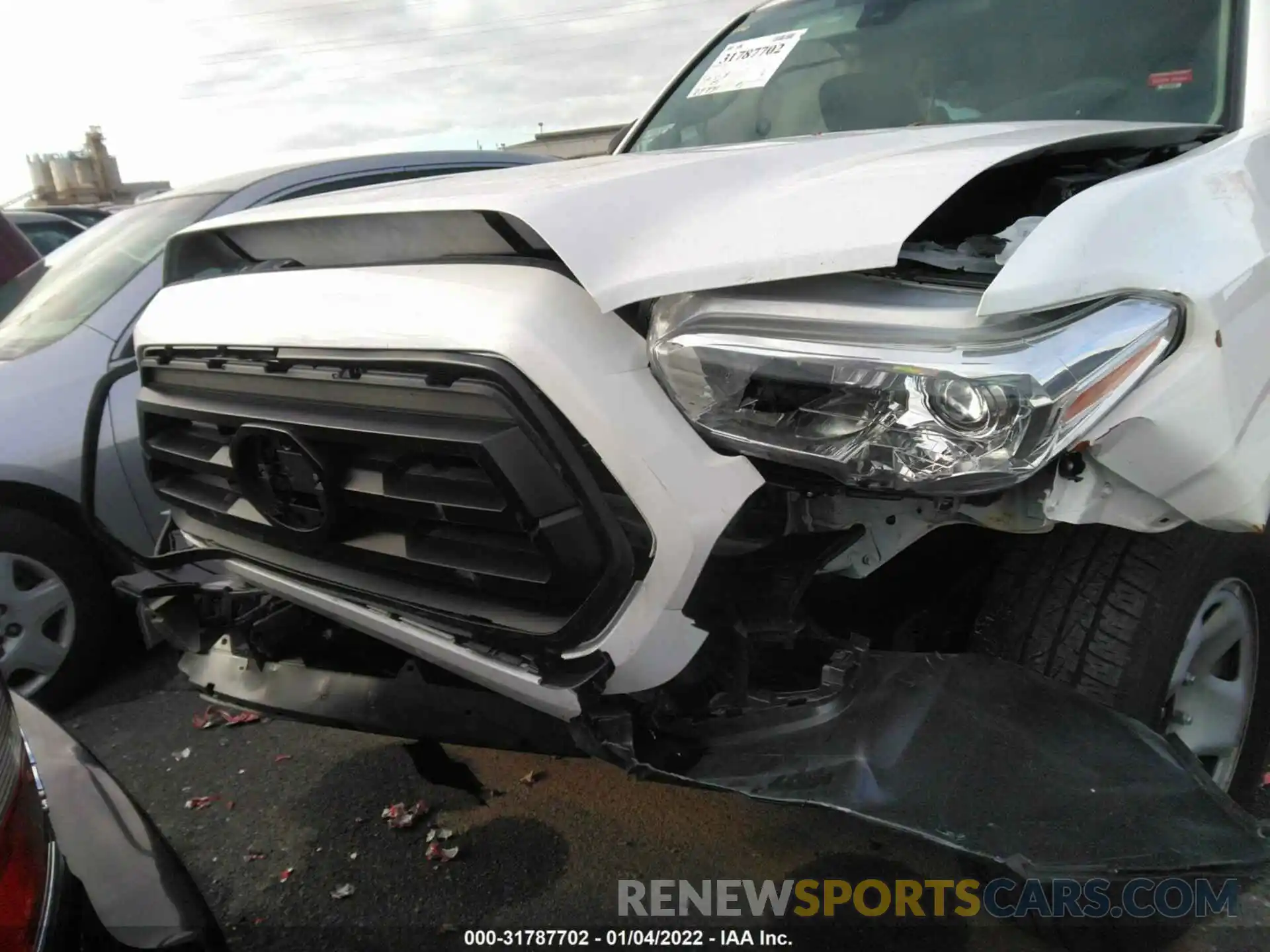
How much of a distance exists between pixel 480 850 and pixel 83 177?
3575 cm

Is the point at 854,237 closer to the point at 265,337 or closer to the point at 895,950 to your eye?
the point at 265,337

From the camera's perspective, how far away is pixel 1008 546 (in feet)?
6.05

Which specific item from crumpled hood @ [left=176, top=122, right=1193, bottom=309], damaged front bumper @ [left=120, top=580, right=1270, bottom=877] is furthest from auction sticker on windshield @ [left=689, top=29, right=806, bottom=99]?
damaged front bumper @ [left=120, top=580, right=1270, bottom=877]

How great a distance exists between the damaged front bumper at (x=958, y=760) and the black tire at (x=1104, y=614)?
15 centimetres

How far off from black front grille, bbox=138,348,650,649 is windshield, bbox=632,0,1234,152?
5.53 ft

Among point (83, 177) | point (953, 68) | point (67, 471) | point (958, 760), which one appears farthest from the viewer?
point (83, 177)

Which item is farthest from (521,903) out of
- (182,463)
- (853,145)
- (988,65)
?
(988,65)

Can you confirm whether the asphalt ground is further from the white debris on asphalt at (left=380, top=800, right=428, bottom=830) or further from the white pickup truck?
the white pickup truck

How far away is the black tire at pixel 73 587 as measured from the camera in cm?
325

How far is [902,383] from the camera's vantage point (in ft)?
4.35

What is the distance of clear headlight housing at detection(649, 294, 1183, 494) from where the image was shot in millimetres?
1285

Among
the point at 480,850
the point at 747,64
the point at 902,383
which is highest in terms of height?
the point at 747,64

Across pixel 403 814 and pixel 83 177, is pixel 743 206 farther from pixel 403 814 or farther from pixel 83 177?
pixel 83 177

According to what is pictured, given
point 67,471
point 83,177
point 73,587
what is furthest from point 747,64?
point 83,177
